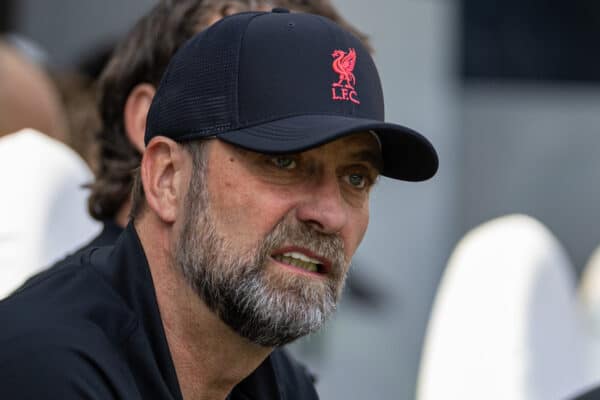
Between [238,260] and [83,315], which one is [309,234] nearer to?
[238,260]

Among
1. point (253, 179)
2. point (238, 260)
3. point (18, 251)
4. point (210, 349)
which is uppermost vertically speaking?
point (253, 179)

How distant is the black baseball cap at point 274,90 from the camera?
1952 millimetres

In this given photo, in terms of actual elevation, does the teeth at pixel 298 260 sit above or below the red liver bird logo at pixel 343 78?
below

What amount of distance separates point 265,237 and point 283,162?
14cm

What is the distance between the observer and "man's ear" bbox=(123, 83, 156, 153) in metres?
2.92

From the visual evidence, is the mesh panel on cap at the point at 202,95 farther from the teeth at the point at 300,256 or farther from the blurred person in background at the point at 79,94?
the blurred person in background at the point at 79,94

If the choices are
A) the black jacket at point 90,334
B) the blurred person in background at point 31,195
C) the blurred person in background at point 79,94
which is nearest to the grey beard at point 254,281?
the black jacket at point 90,334

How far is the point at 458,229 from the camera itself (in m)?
A: 8.02

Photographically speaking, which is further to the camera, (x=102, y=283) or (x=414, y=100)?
(x=414, y=100)

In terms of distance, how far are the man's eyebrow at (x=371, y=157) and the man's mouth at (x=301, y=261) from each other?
20 centimetres

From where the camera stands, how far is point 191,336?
2.02 metres

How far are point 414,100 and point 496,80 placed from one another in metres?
0.98

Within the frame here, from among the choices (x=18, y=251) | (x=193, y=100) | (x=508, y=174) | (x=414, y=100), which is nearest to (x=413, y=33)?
(x=414, y=100)

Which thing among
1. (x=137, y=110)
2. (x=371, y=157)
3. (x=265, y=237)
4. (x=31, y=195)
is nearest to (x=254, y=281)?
(x=265, y=237)
